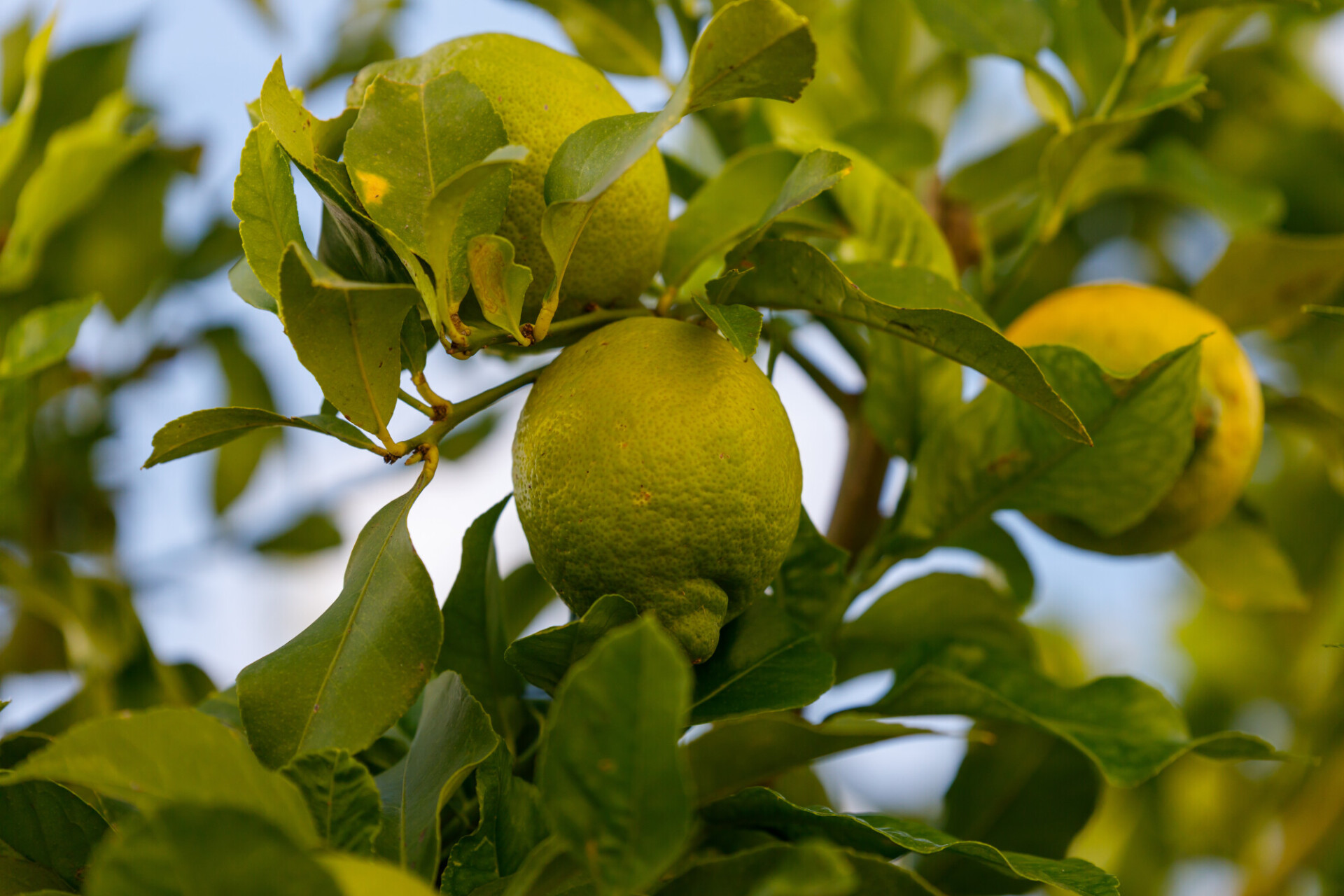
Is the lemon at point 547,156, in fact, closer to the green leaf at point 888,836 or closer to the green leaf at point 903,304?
the green leaf at point 903,304

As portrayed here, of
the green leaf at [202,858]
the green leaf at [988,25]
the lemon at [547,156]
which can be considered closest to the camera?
the green leaf at [202,858]

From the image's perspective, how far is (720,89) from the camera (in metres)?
0.47

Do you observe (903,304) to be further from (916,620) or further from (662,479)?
(916,620)

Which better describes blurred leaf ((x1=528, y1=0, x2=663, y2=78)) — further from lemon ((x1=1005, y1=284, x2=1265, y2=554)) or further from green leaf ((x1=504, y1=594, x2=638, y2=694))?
green leaf ((x1=504, y1=594, x2=638, y2=694))

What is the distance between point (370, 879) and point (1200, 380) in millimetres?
622

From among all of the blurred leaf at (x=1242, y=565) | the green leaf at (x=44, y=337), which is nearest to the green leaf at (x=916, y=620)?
the blurred leaf at (x=1242, y=565)

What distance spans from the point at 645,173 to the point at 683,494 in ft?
0.66

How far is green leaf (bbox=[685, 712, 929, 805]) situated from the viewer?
645mm

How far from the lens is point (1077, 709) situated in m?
0.67

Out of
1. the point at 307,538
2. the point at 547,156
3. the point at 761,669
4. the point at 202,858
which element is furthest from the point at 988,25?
the point at 307,538

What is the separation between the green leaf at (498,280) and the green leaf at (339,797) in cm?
21

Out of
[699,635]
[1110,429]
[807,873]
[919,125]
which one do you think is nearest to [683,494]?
[699,635]

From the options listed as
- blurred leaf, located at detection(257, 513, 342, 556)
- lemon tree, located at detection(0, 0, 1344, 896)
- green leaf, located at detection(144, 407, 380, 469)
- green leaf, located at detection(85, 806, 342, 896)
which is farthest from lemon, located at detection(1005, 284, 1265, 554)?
blurred leaf, located at detection(257, 513, 342, 556)

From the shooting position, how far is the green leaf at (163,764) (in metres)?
0.39
